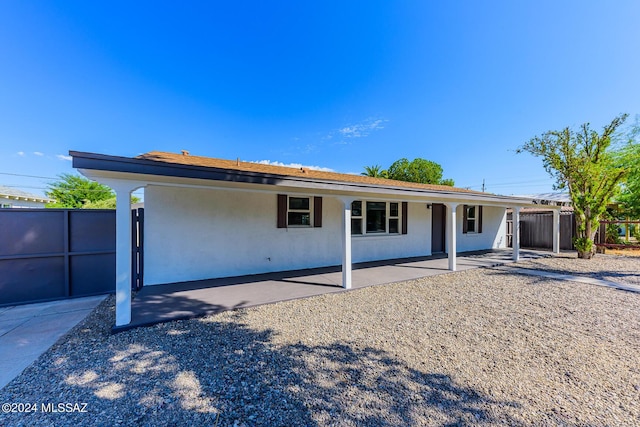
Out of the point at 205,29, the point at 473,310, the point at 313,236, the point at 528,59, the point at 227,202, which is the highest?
the point at 205,29

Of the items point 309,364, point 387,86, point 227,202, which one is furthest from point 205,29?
point 309,364

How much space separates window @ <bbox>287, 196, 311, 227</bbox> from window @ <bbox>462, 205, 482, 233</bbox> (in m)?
7.60

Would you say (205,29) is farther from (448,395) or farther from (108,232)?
(448,395)

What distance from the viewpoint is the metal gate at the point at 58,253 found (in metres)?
4.79

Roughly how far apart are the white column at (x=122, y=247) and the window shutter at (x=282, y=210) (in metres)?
3.70

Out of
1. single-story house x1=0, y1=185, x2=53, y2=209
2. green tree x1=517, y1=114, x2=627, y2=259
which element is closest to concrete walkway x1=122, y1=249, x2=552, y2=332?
green tree x1=517, y1=114, x2=627, y2=259

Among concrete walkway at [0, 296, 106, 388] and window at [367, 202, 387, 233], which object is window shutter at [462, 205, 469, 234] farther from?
concrete walkway at [0, 296, 106, 388]

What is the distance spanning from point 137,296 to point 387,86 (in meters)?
12.1

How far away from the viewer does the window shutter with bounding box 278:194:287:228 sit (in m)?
7.01

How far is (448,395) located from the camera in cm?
232

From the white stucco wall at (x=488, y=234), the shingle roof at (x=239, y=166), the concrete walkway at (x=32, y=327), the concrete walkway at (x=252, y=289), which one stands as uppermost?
the shingle roof at (x=239, y=166)

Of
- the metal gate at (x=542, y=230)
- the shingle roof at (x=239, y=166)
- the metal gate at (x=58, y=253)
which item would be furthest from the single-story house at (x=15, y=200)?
the metal gate at (x=542, y=230)

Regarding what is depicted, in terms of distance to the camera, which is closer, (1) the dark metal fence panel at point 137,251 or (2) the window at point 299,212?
(1) the dark metal fence panel at point 137,251

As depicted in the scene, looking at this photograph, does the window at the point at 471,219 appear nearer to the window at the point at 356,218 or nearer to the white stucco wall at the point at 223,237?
the window at the point at 356,218
